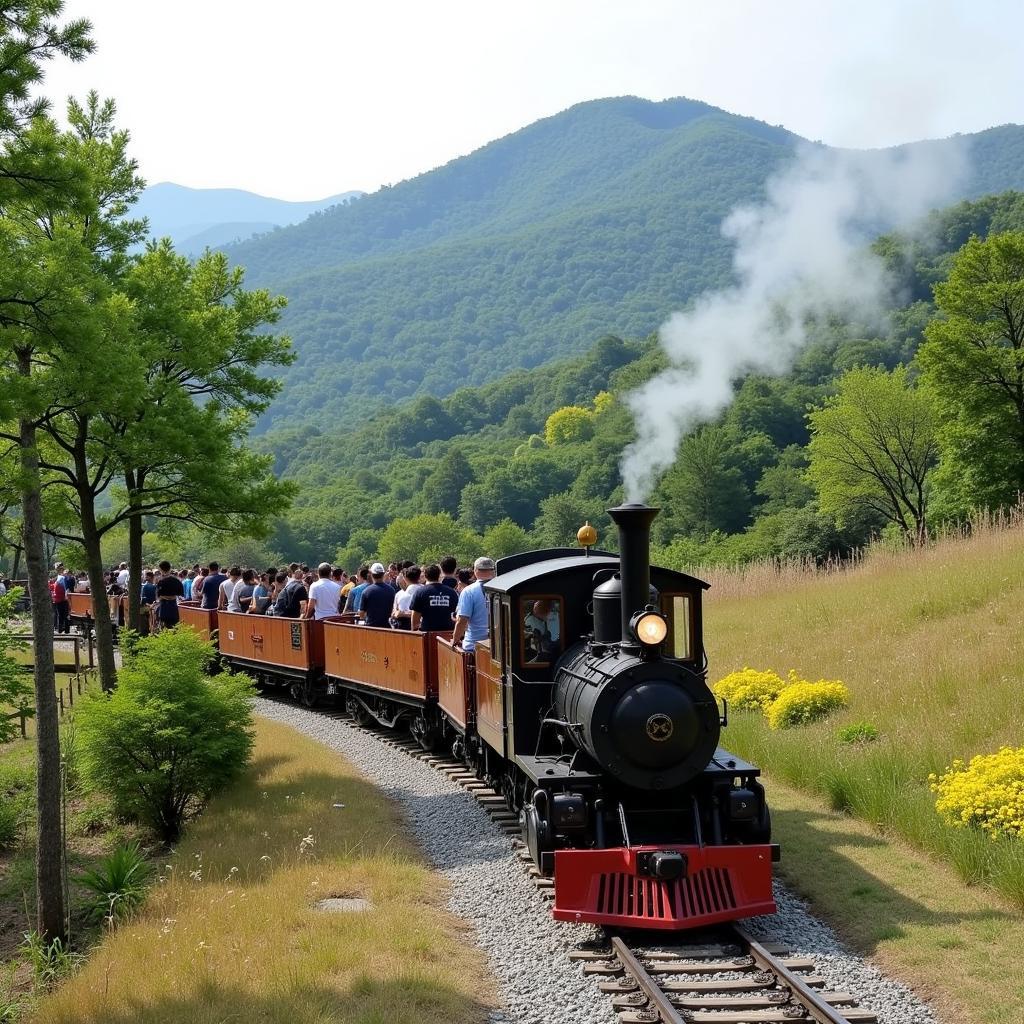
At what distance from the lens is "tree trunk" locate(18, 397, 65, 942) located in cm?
1021

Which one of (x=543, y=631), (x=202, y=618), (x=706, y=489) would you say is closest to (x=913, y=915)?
(x=543, y=631)

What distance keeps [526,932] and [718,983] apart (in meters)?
1.66

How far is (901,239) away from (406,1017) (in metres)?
101

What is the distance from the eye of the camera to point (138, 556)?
2122 centimetres

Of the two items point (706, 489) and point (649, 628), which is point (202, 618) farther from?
point (706, 489)

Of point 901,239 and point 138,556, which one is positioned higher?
point 901,239

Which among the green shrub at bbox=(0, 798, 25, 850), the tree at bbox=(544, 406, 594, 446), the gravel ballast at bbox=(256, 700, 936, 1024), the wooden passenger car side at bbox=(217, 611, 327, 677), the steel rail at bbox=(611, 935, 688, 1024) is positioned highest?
the tree at bbox=(544, 406, 594, 446)

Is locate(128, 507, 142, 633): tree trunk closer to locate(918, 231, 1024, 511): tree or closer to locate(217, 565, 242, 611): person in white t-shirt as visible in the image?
locate(217, 565, 242, 611): person in white t-shirt

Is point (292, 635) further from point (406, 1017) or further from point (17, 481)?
point (406, 1017)

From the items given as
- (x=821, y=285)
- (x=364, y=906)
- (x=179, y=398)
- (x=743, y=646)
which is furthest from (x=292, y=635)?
(x=821, y=285)

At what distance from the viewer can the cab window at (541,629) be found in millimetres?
9922

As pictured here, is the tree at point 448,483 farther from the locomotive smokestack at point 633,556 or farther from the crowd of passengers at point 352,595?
the locomotive smokestack at point 633,556

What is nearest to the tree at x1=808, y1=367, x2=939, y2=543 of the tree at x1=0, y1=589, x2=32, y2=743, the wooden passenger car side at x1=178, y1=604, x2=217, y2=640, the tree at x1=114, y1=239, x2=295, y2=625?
the wooden passenger car side at x1=178, y1=604, x2=217, y2=640

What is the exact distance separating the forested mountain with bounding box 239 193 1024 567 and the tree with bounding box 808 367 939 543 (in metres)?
2.10
